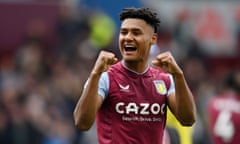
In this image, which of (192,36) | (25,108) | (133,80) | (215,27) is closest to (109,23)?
(192,36)

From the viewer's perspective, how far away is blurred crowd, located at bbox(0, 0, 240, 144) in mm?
17978

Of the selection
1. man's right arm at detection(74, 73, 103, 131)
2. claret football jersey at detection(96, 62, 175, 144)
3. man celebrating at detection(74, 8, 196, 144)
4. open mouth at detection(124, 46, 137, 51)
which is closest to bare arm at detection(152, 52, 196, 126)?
man celebrating at detection(74, 8, 196, 144)

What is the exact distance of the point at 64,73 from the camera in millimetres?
20484

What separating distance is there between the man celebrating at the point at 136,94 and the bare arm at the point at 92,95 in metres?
0.06

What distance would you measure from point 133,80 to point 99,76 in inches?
21.3

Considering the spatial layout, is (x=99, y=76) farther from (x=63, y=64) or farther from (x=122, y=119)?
(x=63, y=64)

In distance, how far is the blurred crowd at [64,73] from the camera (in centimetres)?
1798

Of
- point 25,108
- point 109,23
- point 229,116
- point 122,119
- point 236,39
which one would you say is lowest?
point 236,39

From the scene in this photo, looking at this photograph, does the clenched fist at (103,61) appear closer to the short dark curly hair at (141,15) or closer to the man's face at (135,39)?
A: the man's face at (135,39)

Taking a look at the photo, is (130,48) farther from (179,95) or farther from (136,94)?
(179,95)

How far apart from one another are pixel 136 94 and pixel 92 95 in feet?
1.74

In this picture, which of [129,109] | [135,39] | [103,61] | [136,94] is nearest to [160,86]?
[136,94]

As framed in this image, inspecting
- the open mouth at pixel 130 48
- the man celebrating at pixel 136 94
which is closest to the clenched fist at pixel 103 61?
the man celebrating at pixel 136 94

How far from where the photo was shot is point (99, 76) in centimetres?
1094
